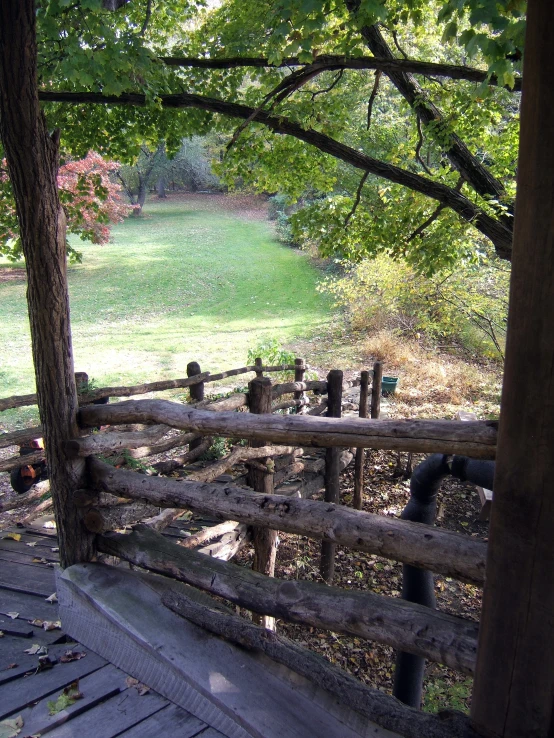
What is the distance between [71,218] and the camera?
8.30 meters

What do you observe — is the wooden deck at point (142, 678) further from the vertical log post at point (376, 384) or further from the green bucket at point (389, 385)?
the green bucket at point (389, 385)

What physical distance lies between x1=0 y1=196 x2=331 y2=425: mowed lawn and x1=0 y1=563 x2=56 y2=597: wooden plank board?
8.17 meters

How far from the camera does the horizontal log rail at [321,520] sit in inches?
82.9

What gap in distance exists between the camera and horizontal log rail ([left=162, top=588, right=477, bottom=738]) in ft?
6.36

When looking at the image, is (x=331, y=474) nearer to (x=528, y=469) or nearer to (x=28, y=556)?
(x=28, y=556)

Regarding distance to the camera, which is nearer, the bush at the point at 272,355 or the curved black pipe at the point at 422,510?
the curved black pipe at the point at 422,510

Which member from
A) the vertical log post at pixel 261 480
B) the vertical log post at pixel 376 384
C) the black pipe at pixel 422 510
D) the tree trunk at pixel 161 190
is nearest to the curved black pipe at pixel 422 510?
the black pipe at pixel 422 510

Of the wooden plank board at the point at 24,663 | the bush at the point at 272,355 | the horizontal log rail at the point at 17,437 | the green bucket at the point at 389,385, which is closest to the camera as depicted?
the wooden plank board at the point at 24,663

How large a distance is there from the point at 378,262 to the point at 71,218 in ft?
26.7

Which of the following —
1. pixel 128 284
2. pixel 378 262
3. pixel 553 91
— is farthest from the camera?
pixel 128 284

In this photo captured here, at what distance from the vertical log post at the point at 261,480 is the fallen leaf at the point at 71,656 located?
7.83 feet

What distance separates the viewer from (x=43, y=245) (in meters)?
2.95

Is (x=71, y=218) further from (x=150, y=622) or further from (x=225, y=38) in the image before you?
(x=150, y=622)

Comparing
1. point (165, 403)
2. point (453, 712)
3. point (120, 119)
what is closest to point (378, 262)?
point (120, 119)
